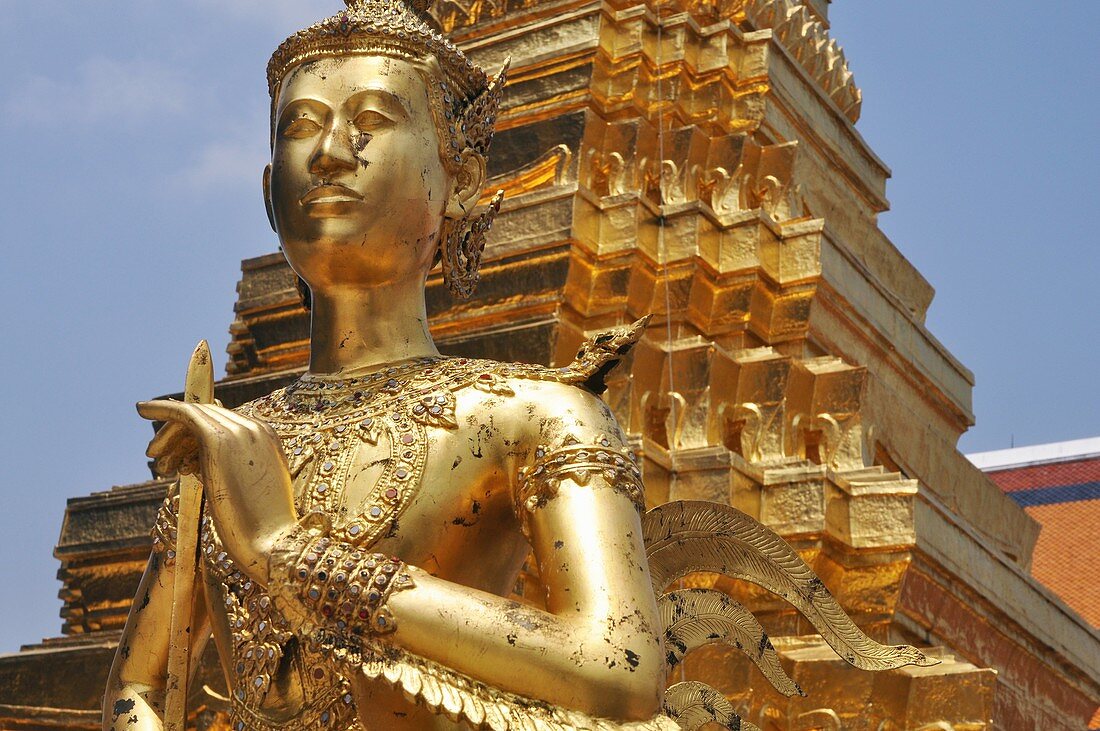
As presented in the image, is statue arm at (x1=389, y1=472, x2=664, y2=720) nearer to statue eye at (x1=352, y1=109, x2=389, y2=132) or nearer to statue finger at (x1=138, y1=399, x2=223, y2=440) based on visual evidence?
statue finger at (x1=138, y1=399, x2=223, y2=440)

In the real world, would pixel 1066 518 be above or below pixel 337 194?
above

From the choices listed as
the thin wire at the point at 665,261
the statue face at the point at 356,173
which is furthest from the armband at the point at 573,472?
the thin wire at the point at 665,261

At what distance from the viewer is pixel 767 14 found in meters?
9.91

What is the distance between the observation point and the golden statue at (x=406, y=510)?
3.06 meters

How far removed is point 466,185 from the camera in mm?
3744

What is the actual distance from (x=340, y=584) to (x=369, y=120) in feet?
3.13

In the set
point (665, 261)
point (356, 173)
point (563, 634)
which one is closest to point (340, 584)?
point (563, 634)

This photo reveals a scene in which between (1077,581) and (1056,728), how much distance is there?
15.4 feet

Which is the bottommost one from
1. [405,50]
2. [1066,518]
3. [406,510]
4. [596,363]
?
[406,510]

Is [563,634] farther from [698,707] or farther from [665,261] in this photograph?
[665,261]

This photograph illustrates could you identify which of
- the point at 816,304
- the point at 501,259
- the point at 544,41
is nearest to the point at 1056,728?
the point at 816,304

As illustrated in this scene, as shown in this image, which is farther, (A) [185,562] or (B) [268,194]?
(B) [268,194]

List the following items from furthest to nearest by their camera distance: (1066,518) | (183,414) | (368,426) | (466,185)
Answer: (1066,518) < (466,185) < (368,426) < (183,414)

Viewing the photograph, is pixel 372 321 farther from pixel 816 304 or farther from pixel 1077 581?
pixel 1077 581
